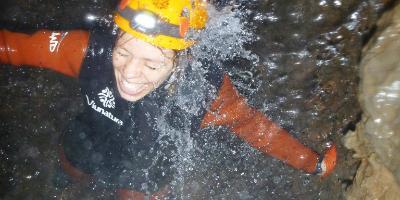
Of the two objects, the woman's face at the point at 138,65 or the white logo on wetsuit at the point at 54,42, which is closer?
the woman's face at the point at 138,65

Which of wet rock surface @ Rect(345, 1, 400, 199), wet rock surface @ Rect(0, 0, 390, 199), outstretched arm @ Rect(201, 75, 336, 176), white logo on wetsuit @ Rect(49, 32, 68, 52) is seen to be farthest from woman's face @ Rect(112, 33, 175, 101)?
wet rock surface @ Rect(345, 1, 400, 199)

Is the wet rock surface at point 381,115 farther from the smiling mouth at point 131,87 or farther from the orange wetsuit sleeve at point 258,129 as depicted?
the smiling mouth at point 131,87

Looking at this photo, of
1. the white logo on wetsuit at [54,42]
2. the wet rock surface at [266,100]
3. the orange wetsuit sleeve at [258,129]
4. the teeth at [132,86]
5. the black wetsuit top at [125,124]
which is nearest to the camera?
the teeth at [132,86]

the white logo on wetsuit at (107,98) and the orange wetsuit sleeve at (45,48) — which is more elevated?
the orange wetsuit sleeve at (45,48)

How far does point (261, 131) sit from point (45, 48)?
1.89 meters

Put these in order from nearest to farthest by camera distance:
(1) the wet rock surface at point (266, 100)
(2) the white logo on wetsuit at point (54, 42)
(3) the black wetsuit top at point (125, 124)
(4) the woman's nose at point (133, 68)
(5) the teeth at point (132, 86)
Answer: (4) the woman's nose at point (133, 68), (5) the teeth at point (132, 86), (2) the white logo on wetsuit at point (54, 42), (3) the black wetsuit top at point (125, 124), (1) the wet rock surface at point (266, 100)

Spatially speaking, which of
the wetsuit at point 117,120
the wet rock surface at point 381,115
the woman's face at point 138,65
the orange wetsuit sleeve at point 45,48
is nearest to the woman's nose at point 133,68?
the woman's face at point 138,65

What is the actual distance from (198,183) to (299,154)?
131cm

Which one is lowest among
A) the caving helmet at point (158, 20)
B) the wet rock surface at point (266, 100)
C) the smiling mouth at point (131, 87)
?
the wet rock surface at point (266, 100)

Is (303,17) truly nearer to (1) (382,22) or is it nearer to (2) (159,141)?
(1) (382,22)

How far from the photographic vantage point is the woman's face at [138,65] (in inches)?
103

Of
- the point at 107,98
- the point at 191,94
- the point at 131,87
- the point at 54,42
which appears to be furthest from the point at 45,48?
the point at 191,94

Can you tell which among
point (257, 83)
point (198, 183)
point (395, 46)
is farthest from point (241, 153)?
point (395, 46)

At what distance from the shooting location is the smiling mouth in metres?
2.76
